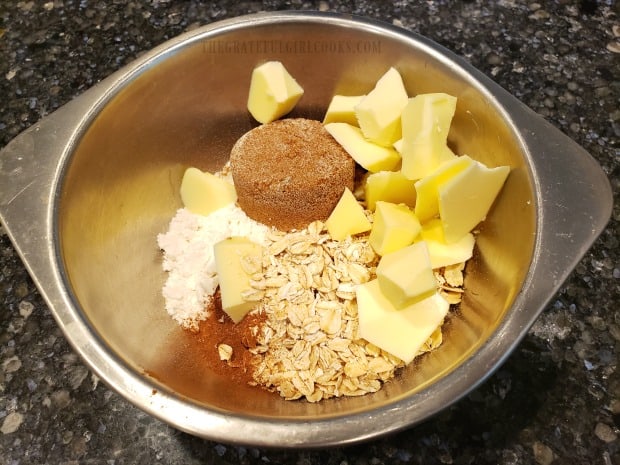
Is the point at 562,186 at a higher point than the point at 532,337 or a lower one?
higher

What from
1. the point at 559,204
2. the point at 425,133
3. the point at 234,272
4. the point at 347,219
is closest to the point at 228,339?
the point at 234,272

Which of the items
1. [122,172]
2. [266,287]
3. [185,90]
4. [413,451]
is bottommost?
[413,451]

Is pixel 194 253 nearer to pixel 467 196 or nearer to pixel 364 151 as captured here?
pixel 364 151

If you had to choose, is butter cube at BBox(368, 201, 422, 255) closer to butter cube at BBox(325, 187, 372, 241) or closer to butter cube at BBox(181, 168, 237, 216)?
butter cube at BBox(325, 187, 372, 241)

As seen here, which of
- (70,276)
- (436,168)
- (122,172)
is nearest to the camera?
(70,276)

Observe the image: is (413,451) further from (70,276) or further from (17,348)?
(17,348)

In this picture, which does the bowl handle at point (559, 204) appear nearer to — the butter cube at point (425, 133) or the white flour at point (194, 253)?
the butter cube at point (425, 133)

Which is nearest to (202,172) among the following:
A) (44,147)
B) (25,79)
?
(44,147)
